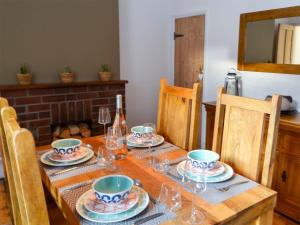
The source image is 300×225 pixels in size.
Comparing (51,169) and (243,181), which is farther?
(51,169)

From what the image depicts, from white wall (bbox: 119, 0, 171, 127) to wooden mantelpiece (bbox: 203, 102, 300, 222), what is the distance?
1.96m

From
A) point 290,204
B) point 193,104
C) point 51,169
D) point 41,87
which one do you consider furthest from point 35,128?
point 290,204

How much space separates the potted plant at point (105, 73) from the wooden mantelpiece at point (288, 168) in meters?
1.91

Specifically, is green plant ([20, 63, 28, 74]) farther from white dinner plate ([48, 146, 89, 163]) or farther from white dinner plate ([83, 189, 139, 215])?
white dinner plate ([83, 189, 139, 215])

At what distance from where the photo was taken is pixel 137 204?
1.00 m

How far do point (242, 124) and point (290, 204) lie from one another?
1.17m

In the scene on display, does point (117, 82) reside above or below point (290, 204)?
above

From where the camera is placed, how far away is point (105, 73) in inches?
124

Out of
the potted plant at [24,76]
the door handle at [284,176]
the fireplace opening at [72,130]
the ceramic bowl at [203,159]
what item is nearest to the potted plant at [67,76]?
the potted plant at [24,76]

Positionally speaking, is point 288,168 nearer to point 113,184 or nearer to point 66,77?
point 113,184

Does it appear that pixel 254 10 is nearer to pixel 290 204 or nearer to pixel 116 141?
pixel 290 204

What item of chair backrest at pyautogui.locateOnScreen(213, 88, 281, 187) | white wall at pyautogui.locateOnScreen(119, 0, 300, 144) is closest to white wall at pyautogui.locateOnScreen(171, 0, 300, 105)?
white wall at pyautogui.locateOnScreen(119, 0, 300, 144)

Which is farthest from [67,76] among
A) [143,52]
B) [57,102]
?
[143,52]

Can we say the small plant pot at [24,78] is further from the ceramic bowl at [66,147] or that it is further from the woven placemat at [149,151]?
the woven placemat at [149,151]
